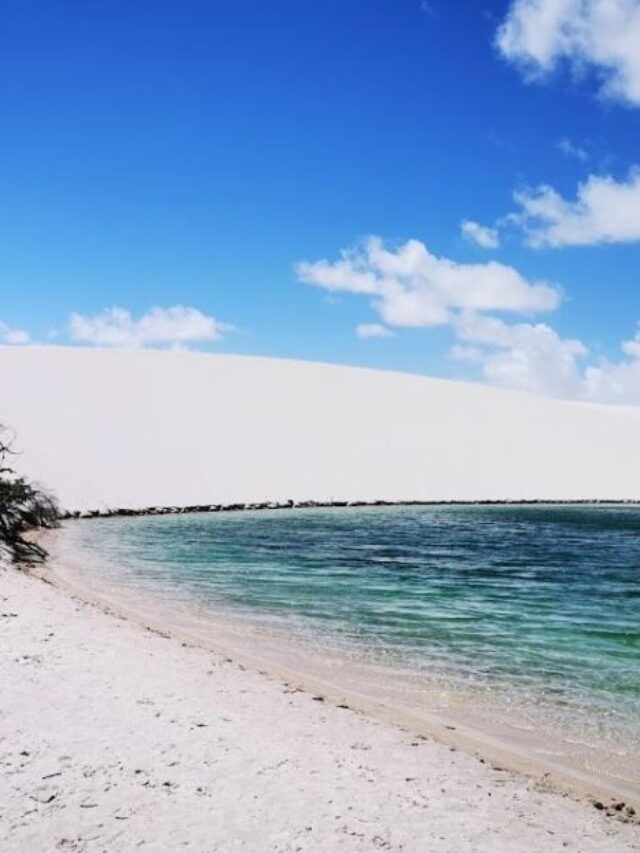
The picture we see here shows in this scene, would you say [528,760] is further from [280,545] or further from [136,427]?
[136,427]

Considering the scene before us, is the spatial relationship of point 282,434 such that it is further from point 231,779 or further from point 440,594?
point 231,779

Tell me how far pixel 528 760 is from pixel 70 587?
35.3ft

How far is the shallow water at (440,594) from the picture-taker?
30.9ft

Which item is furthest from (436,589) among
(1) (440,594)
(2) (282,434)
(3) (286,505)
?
(2) (282,434)

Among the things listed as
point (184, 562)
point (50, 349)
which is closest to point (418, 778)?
point (184, 562)

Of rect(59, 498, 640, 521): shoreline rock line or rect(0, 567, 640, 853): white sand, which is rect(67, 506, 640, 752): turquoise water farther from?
rect(59, 498, 640, 521): shoreline rock line

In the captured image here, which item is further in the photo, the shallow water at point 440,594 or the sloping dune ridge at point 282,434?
the sloping dune ridge at point 282,434

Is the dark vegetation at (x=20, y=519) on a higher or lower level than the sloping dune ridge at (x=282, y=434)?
lower

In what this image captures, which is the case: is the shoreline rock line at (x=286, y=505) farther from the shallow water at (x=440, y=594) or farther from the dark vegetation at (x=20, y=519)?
the dark vegetation at (x=20, y=519)

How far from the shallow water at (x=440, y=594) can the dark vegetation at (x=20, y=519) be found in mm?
1595

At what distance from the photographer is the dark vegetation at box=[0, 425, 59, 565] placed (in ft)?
63.3

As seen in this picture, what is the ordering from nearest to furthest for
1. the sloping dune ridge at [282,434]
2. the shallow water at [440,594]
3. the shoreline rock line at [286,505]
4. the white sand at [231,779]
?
1. the white sand at [231,779]
2. the shallow water at [440,594]
3. the shoreline rock line at [286,505]
4. the sloping dune ridge at [282,434]

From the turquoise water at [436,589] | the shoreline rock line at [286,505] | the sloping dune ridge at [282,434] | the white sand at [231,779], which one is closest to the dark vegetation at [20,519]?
the turquoise water at [436,589]

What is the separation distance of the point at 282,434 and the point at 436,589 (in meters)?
40.2
